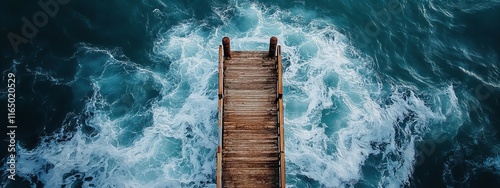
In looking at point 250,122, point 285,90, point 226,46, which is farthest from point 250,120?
point 285,90

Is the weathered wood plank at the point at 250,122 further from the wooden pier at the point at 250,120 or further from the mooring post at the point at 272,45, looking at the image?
the mooring post at the point at 272,45

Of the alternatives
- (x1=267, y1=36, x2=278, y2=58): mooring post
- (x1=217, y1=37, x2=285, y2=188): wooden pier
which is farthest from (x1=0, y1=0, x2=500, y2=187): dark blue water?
(x1=267, y1=36, x2=278, y2=58): mooring post

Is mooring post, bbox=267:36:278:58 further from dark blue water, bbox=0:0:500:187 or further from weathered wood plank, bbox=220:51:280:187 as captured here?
dark blue water, bbox=0:0:500:187

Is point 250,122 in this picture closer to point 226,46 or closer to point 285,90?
point 226,46

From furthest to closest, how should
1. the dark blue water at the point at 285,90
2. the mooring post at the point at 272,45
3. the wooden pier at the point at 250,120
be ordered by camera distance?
1. the dark blue water at the point at 285,90
2. the mooring post at the point at 272,45
3. the wooden pier at the point at 250,120

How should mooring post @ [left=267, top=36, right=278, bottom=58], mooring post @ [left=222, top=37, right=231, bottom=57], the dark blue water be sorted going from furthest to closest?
the dark blue water < mooring post @ [left=267, top=36, right=278, bottom=58] < mooring post @ [left=222, top=37, right=231, bottom=57]

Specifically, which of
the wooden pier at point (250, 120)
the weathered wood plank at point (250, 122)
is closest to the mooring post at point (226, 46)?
the wooden pier at point (250, 120)
